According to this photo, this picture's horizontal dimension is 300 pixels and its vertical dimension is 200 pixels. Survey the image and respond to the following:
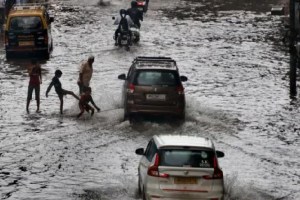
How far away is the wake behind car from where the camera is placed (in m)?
34.4

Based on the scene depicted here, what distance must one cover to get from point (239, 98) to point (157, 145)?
1296cm

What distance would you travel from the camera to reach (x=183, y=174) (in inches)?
538

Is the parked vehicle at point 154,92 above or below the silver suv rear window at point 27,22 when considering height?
below

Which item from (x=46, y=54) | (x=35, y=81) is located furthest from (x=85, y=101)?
(x=46, y=54)

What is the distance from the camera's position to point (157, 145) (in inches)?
559

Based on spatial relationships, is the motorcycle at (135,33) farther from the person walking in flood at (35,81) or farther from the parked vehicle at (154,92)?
the parked vehicle at (154,92)

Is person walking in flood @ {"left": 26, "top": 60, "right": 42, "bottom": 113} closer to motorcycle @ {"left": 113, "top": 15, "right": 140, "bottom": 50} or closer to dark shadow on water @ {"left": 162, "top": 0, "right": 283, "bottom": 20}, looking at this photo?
motorcycle @ {"left": 113, "top": 15, "right": 140, "bottom": 50}

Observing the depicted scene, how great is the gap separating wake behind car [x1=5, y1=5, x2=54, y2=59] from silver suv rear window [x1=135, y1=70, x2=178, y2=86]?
517 inches

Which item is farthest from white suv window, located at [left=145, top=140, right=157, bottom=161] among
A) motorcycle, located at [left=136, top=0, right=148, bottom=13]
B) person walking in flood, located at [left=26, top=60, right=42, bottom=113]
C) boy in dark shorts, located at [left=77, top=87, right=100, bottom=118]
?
motorcycle, located at [left=136, top=0, right=148, bottom=13]

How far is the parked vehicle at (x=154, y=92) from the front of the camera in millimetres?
22219

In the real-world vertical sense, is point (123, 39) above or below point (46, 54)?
above

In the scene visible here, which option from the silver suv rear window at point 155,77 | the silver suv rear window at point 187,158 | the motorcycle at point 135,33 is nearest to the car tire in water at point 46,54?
the motorcycle at point 135,33

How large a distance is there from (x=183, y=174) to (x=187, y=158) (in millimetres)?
327

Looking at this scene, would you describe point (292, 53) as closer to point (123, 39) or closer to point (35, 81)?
point (35, 81)
